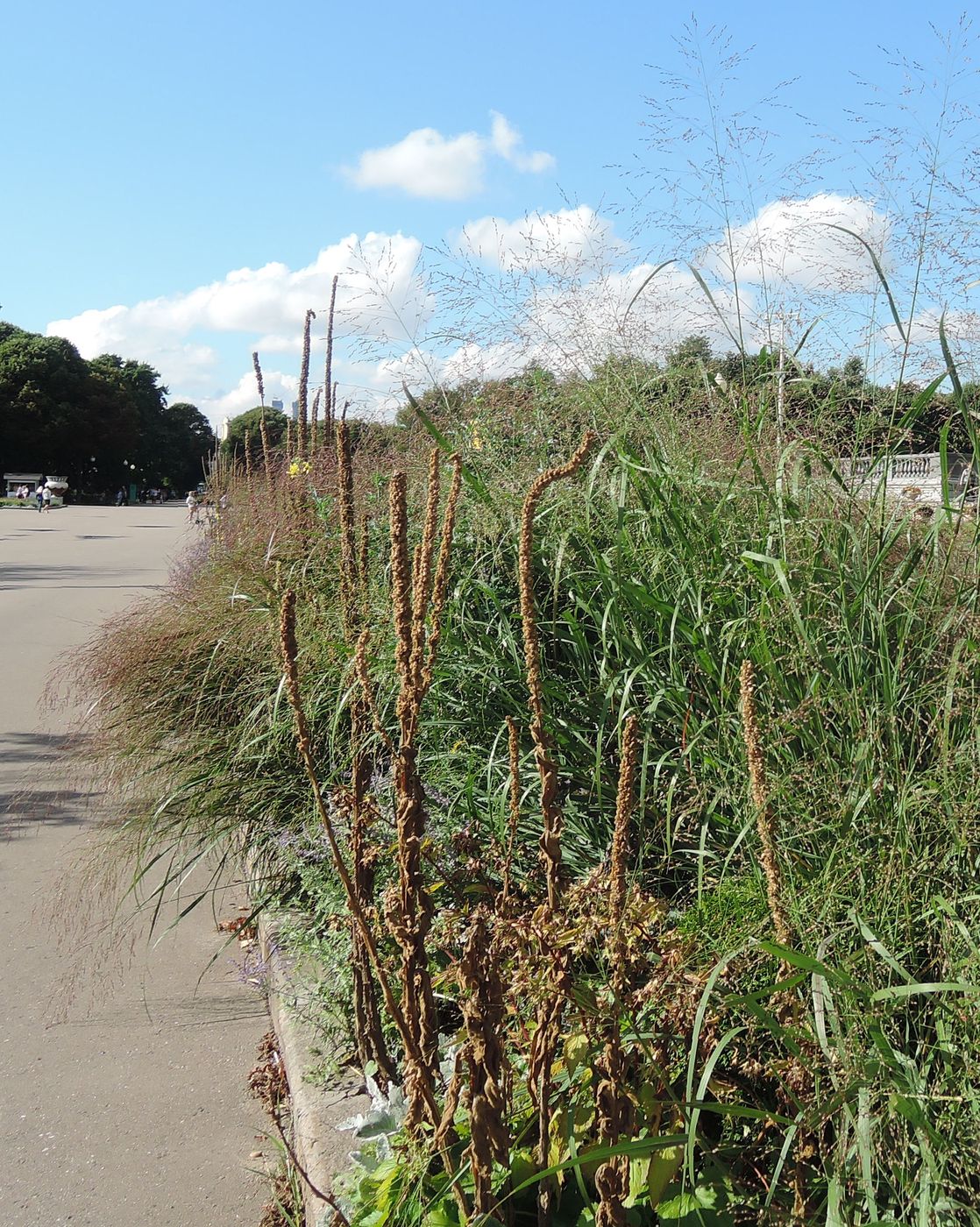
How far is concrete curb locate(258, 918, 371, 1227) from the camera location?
8.14 feet

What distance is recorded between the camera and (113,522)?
130 ft

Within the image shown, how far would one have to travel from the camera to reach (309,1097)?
2799 mm

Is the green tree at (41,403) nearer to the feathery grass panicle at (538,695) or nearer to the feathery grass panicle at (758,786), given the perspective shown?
the feathery grass panicle at (538,695)

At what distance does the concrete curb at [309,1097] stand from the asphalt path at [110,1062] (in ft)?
0.79

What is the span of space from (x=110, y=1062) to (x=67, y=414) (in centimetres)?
7240

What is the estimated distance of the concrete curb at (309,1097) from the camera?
8.14ft

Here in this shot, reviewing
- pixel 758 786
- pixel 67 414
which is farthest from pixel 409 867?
pixel 67 414

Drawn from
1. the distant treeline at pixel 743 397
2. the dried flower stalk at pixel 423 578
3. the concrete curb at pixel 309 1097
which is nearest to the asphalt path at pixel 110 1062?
the concrete curb at pixel 309 1097

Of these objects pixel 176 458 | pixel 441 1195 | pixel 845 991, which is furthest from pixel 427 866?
pixel 176 458

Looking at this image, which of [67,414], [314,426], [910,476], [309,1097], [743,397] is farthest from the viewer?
[67,414]

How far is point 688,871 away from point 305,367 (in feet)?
14.0

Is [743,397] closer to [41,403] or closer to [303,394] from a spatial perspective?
[303,394]

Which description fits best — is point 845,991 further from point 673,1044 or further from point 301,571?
point 301,571

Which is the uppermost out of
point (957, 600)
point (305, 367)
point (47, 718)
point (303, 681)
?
point (305, 367)
